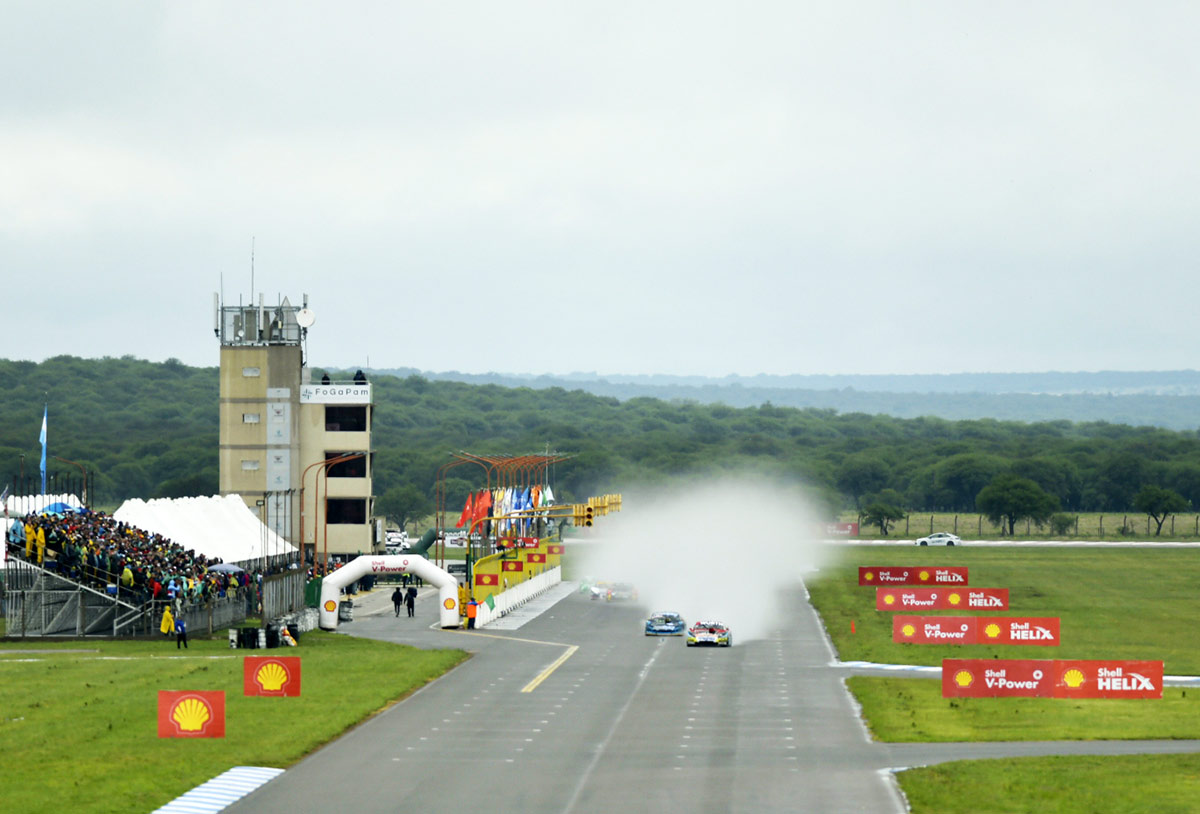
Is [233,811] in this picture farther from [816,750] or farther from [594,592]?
[594,592]

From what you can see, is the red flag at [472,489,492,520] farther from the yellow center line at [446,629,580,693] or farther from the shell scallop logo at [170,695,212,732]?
the shell scallop logo at [170,695,212,732]

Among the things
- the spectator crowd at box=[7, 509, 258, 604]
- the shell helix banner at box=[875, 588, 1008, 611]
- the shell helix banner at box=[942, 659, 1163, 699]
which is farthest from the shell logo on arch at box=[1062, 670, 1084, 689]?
the spectator crowd at box=[7, 509, 258, 604]

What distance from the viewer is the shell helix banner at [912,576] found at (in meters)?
102

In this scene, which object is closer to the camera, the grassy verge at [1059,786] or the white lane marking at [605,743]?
the grassy verge at [1059,786]

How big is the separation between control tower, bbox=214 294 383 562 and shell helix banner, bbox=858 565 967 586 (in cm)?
4143

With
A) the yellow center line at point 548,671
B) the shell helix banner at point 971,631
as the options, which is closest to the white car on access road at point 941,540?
the shell helix banner at point 971,631

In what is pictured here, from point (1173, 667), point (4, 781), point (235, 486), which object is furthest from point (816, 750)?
point (235, 486)

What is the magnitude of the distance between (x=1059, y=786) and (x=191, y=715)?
22.8 meters

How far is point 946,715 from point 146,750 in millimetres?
23980

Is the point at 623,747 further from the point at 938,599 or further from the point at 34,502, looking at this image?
the point at 34,502

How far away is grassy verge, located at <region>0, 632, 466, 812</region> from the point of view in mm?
37062

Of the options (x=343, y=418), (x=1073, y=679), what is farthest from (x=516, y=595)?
(x=1073, y=679)

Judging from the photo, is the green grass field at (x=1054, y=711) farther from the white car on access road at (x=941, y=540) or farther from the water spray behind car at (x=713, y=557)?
the white car on access road at (x=941, y=540)

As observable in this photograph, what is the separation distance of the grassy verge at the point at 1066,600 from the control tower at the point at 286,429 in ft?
125
